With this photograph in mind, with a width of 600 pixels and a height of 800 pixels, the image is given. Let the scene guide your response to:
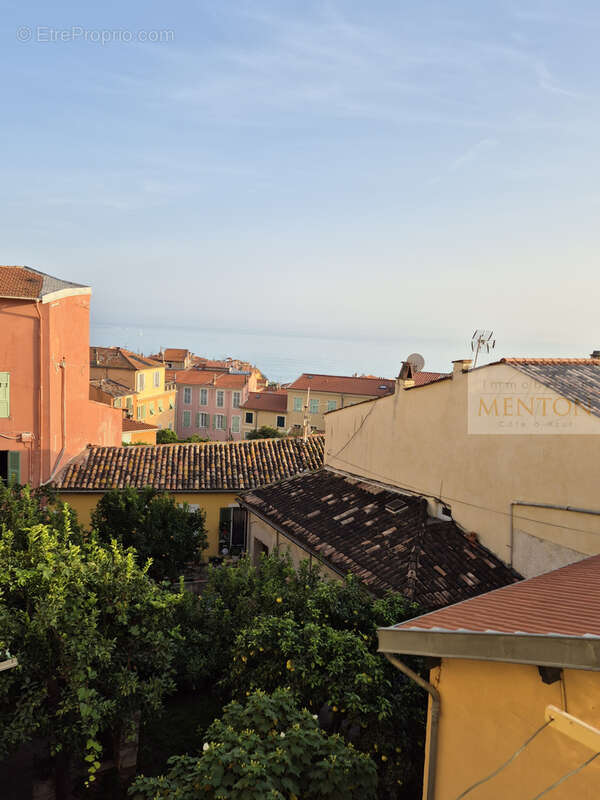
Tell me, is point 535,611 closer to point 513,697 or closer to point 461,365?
point 513,697

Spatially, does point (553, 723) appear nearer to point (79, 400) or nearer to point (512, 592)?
point (512, 592)

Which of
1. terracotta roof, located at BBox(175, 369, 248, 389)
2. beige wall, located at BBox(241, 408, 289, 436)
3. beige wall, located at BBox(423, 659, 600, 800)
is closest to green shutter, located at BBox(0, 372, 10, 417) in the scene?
beige wall, located at BBox(423, 659, 600, 800)

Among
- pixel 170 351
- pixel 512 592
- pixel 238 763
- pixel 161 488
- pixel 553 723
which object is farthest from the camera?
pixel 170 351

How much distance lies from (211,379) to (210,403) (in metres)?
2.77

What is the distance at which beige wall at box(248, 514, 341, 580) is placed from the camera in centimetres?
1268

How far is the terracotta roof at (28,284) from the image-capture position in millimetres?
19734

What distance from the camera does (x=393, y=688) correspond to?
7.14m

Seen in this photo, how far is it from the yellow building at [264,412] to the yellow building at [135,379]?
8869 millimetres

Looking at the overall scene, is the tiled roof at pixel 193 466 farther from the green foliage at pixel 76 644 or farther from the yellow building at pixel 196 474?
the green foliage at pixel 76 644

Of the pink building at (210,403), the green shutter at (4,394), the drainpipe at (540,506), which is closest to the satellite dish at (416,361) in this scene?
the drainpipe at (540,506)

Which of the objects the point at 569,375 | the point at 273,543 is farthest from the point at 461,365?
the point at 273,543

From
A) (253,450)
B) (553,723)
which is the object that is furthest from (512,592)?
(253,450)

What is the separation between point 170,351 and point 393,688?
263 ft

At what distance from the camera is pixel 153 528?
15.4 m
